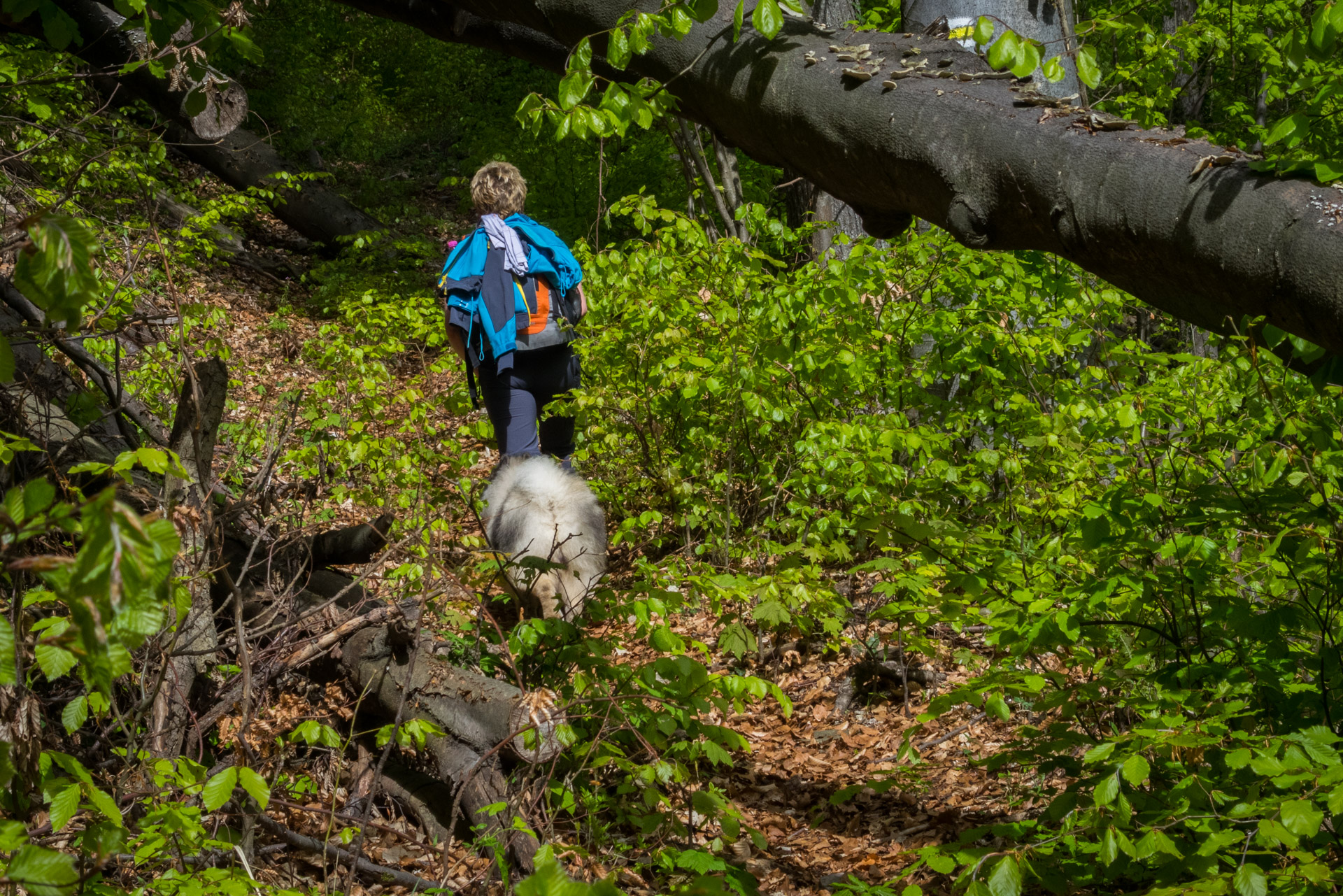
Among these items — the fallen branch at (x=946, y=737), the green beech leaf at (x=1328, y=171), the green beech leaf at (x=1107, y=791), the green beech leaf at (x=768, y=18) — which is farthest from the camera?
the fallen branch at (x=946, y=737)

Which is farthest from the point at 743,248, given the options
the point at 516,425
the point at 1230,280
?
the point at 1230,280

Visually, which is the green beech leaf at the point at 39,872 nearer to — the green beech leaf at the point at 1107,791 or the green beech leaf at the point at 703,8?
the green beech leaf at the point at 1107,791

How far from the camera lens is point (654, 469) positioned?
18.7ft

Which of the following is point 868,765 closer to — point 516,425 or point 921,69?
point 516,425

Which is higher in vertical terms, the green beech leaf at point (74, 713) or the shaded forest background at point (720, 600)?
the green beech leaf at point (74, 713)

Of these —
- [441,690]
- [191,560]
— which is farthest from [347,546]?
[191,560]

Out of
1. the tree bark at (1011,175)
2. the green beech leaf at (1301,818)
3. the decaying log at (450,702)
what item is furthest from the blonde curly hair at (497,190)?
the green beech leaf at (1301,818)

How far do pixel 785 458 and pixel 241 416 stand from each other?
561 cm

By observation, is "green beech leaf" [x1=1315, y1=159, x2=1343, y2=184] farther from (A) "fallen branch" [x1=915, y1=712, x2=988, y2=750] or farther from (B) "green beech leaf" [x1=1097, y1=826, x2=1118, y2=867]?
(A) "fallen branch" [x1=915, y1=712, x2=988, y2=750]

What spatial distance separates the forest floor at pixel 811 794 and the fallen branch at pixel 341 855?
0.05 m

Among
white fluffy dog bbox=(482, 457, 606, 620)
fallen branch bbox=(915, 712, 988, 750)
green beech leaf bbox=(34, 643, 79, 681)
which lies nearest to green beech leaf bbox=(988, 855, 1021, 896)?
green beech leaf bbox=(34, 643, 79, 681)

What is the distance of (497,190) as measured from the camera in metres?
5.16

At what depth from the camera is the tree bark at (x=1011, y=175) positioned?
69.7 inches

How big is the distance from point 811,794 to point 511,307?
9.09 feet
